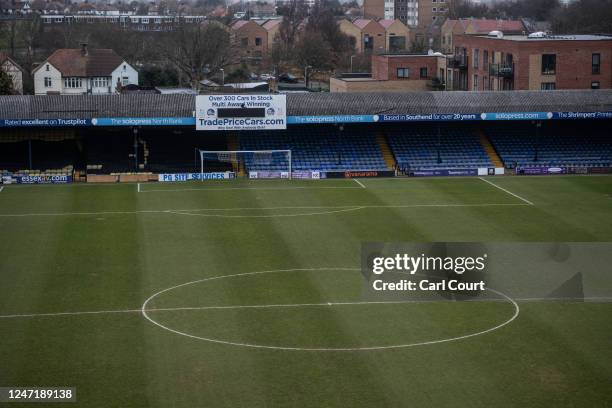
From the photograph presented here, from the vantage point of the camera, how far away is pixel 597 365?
27328 mm

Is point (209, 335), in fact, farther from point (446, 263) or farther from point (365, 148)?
point (365, 148)

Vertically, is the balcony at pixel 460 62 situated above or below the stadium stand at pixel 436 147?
above

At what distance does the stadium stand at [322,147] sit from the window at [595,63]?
67.7 ft

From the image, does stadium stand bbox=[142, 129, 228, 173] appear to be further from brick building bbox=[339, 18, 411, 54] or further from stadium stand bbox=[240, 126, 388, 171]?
brick building bbox=[339, 18, 411, 54]

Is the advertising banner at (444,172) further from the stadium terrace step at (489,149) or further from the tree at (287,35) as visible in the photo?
the tree at (287,35)

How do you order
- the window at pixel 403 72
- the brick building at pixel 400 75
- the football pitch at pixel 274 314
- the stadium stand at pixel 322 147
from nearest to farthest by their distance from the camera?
the football pitch at pixel 274 314
the stadium stand at pixel 322 147
the brick building at pixel 400 75
the window at pixel 403 72

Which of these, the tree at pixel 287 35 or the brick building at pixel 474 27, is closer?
the brick building at pixel 474 27

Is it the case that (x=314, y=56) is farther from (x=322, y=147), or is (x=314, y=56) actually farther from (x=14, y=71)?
(x=322, y=147)

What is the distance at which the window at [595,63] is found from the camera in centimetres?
7612

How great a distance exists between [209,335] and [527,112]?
40.4 m

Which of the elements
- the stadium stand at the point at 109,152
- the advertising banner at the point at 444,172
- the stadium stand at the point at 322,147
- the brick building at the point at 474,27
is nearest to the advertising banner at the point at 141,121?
the stadium stand at the point at 109,152

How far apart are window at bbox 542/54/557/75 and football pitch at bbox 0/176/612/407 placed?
81.9ft

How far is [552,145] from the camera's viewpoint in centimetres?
6675

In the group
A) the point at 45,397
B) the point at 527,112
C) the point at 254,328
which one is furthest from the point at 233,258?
the point at 527,112
